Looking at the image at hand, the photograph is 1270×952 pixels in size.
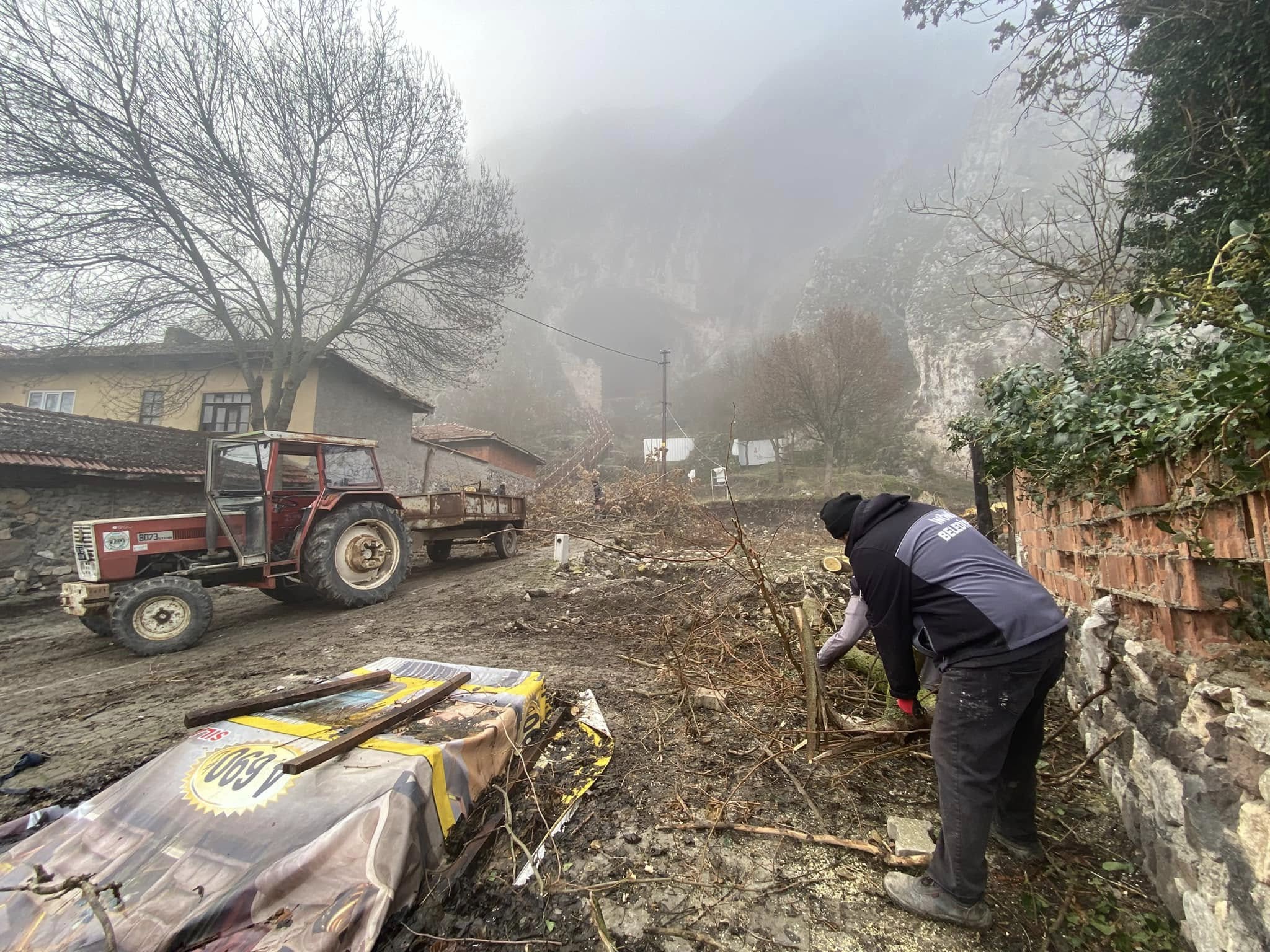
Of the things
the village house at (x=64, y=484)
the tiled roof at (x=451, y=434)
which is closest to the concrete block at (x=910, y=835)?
the village house at (x=64, y=484)

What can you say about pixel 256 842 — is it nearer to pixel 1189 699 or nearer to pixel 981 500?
pixel 1189 699

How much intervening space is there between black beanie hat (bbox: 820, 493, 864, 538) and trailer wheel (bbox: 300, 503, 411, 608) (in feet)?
19.6

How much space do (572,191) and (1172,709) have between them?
10184 centimetres

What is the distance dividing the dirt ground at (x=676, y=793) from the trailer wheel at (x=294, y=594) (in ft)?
5.12

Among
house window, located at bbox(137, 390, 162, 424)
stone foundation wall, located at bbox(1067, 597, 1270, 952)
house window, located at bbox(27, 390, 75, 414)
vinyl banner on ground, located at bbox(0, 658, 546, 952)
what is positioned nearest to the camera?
stone foundation wall, located at bbox(1067, 597, 1270, 952)

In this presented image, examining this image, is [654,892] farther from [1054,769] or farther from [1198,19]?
[1198,19]

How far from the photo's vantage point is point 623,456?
35125 millimetres

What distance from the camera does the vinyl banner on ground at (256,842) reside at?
5.57 ft

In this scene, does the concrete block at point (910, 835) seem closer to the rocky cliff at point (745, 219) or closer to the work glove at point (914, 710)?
the work glove at point (914, 710)

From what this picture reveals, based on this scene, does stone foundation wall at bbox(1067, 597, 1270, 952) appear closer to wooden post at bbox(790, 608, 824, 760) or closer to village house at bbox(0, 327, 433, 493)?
wooden post at bbox(790, 608, 824, 760)

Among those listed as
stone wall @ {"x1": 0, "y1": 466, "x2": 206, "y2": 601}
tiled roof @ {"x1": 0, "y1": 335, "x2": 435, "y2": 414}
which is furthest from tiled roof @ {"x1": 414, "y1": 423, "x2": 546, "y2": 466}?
stone wall @ {"x1": 0, "y1": 466, "x2": 206, "y2": 601}

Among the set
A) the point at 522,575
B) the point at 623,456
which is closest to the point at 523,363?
the point at 623,456

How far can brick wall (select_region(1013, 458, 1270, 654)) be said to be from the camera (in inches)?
59.1

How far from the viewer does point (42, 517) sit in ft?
28.9
